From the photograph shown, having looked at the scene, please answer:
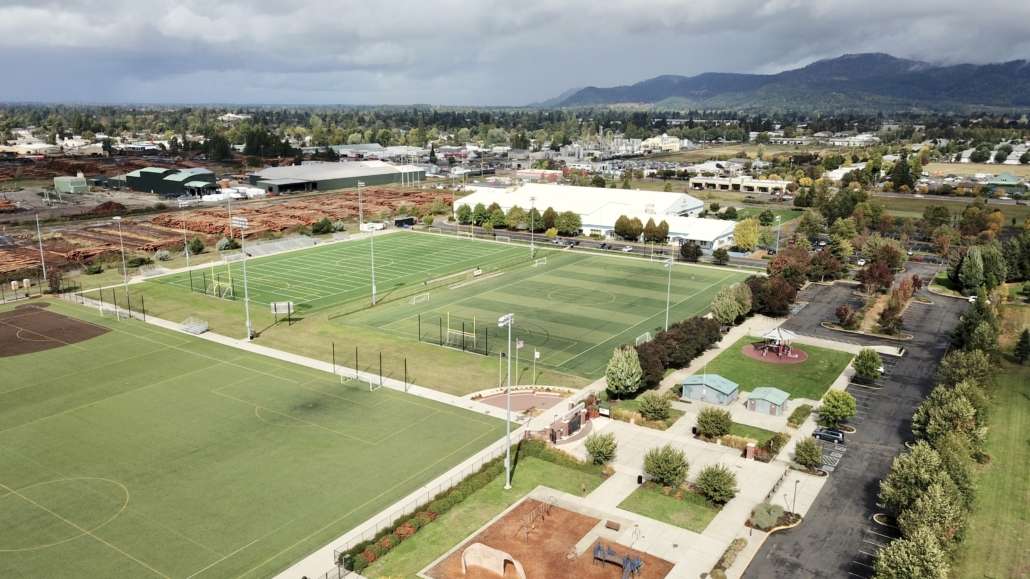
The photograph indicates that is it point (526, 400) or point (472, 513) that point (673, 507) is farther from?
point (526, 400)

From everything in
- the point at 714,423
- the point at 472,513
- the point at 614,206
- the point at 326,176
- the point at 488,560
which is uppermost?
the point at 326,176

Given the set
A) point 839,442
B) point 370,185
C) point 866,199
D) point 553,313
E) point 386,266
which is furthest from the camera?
point 370,185

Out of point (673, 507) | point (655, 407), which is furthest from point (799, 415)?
point (673, 507)

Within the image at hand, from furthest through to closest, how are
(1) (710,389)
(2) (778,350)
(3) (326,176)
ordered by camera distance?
(3) (326,176) → (2) (778,350) → (1) (710,389)

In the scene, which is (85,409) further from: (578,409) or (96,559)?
(578,409)

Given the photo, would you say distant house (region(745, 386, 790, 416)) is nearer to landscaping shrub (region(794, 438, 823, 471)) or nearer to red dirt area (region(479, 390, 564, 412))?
landscaping shrub (region(794, 438, 823, 471))

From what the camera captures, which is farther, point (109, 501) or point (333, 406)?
point (333, 406)

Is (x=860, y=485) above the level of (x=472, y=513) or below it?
above

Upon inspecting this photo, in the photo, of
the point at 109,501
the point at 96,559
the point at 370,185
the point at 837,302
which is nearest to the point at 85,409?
the point at 109,501

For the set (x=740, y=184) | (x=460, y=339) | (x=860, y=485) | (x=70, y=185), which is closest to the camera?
(x=860, y=485)
